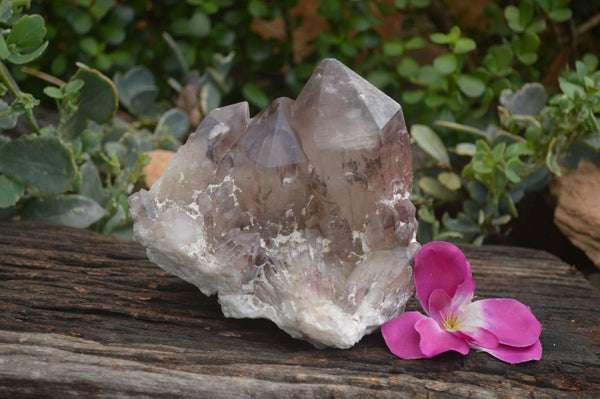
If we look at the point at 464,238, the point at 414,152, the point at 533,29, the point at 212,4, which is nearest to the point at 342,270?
the point at 464,238

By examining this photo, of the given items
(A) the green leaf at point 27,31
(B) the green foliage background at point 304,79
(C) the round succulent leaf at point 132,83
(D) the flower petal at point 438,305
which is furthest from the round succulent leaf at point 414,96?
(A) the green leaf at point 27,31

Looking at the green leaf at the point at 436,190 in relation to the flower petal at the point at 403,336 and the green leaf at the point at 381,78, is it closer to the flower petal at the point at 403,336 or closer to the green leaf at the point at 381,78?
the green leaf at the point at 381,78

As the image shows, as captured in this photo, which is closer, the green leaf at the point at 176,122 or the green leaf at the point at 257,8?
the green leaf at the point at 176,122

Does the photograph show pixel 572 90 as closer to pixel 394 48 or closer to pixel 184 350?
pixel 394 48

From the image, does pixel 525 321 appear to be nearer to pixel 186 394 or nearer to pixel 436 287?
pixel 436 287

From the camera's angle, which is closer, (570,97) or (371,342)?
(371,342)

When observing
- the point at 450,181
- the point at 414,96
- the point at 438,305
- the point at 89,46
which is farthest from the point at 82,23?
the point at 438,305
